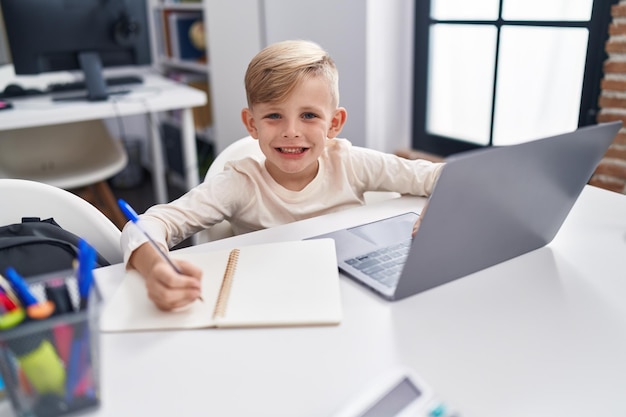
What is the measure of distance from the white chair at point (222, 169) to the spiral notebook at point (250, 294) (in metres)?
0.35

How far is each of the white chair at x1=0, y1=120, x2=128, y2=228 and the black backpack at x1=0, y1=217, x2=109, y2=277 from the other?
1.29 meters

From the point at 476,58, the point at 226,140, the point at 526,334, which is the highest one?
the point at 476,58

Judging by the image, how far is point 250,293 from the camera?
2.41 feet

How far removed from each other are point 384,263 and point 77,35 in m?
1.96

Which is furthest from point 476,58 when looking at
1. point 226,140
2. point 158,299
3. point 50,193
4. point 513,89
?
point 158,299

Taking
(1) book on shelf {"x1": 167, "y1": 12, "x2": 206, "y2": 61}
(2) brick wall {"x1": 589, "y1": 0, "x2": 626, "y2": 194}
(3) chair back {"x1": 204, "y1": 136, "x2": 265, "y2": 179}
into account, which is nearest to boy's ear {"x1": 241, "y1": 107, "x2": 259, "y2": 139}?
(3) chair back {"x1": 204, "y1": 136, "x2": 265, "y2": 179}

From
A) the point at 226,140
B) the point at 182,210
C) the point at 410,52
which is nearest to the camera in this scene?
the point at 182,210

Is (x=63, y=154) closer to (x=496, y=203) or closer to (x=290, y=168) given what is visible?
(x=290, y=168)

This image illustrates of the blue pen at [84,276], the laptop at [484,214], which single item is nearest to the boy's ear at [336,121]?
the laptop at [484,214]

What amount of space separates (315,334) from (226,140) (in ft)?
8.13

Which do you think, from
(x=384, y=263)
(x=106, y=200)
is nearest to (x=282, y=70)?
(x=384, y=263)

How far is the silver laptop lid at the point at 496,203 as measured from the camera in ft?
2.07

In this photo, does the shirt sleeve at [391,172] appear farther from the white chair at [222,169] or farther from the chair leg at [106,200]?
the chair leg at [106,200]

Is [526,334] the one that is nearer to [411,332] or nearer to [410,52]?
[411,332]
